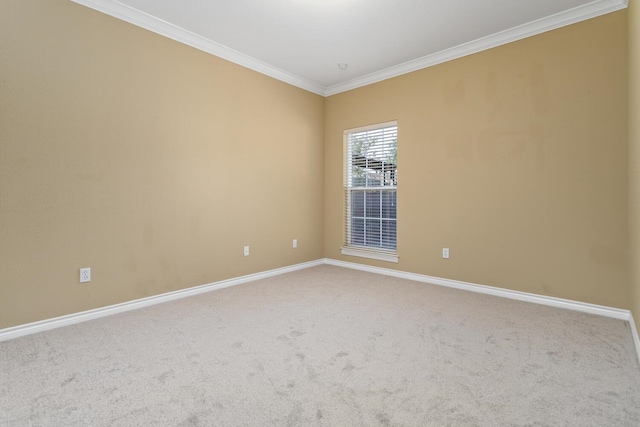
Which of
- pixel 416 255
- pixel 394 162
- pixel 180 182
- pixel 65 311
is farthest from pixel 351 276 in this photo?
pixel 65 311

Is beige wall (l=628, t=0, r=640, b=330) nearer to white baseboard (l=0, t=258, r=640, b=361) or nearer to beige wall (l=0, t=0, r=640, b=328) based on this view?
beige wall (l=0, t=0, r=640, b=328)

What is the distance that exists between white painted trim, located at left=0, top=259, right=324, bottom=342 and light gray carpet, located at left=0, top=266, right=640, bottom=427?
11cm

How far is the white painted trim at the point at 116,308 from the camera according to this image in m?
2.39

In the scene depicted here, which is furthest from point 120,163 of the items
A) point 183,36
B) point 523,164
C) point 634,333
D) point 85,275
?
point 634,333

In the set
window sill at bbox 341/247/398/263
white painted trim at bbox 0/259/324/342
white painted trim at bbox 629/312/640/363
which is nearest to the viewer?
white painted trim at bbox 629/312/640/363

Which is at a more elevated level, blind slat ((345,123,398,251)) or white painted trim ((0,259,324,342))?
blind slat ((345,123,398,251))

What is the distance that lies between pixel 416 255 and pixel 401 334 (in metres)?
1.81

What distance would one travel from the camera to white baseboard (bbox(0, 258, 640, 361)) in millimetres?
2430

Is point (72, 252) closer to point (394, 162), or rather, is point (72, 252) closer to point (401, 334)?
point (401, 334)

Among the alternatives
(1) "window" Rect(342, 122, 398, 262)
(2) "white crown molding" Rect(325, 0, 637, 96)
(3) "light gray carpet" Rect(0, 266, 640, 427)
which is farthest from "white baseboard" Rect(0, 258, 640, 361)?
(2) "white crown molding" Rect(325, 0, 637, 96)

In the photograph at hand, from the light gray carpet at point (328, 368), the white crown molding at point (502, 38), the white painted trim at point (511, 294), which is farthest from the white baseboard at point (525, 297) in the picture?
the white crown molding at point (502, 38)

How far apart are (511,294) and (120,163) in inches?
160

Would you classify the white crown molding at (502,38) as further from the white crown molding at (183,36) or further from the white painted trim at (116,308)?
the white painted trim at (116,308)

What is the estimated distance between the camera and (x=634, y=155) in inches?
93.0
